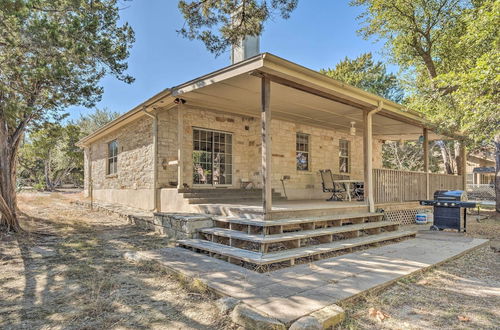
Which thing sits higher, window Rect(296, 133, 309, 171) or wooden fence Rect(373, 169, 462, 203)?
window Rect(296, 133, 309, 171)

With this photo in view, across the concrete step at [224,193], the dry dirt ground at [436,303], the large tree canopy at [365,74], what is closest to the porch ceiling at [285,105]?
the concrete step at [224,193]

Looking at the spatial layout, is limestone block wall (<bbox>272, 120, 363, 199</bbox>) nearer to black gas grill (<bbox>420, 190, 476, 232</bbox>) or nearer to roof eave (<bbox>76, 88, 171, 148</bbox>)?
roof eave (<bbox>76, 88, 171, 148</bbox>)

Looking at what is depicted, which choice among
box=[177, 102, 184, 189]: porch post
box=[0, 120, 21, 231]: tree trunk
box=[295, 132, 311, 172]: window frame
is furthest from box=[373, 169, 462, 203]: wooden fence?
box=[0, 120, 21, 231]: tree trunk

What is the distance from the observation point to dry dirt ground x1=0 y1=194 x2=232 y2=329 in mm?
2549

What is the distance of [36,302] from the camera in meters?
2.93

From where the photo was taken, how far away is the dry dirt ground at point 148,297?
2553mm

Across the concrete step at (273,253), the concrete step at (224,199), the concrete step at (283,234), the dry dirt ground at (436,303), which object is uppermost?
the concrete step at (224,199)

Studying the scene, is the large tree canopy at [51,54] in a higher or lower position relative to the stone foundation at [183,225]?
higher

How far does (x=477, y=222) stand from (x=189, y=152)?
8.95m

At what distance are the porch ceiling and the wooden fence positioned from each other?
1.56 m

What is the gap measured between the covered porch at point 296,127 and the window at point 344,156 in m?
0.10

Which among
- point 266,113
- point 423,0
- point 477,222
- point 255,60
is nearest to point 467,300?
point 266,113

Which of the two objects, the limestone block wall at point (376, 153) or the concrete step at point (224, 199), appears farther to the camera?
the limestone block wall at point (376, 153)

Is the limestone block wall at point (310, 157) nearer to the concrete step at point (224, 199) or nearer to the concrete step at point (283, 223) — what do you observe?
the concrete step at point (224, 199)
